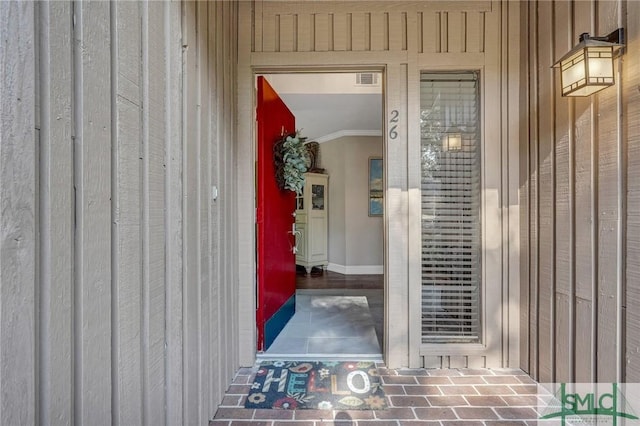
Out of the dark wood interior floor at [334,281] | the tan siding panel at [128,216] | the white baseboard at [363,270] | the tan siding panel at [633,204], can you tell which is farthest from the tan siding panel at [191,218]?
the white baseboard at [363,270]

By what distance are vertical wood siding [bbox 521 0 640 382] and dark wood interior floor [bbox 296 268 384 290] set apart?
265 centimetres

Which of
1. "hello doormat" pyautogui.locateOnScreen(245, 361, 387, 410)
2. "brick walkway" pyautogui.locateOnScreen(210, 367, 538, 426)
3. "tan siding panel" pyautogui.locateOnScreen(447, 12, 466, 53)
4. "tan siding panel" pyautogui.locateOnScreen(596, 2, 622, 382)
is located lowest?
"brick walkway" pyautogui.locateOnScreen(210, 367, 538, 426)

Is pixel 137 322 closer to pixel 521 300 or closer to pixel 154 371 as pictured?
pixel 154 371

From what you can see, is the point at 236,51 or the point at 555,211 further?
the point at 236,51

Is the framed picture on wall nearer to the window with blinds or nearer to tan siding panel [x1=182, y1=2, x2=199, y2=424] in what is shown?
the window with blinds

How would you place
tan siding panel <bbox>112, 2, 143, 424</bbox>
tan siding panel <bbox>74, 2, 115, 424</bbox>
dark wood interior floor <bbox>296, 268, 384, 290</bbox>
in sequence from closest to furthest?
tan siding panel <bbox>74, 2, 115, 424</bbox>, tan siding panel <bbox>112, 2, 143, 424</bbox>, dark wood interior floor <bbox>296, 268, 384, 290</bbox>

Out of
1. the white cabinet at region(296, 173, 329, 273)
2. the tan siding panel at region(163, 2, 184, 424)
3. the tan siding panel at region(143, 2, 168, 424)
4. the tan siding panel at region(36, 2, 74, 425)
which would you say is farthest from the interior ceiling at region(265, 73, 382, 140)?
the tan siding panel at region(36, 2, 74, 425)

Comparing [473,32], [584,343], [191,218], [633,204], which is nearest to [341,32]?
[473,32]

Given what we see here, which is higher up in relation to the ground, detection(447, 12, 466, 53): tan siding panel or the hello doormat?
detection(447, 12, 466, 53): tan siding panel

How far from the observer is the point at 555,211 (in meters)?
1.95

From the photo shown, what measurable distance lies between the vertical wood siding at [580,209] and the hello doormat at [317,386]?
46.1 inches

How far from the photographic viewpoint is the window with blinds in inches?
94.5

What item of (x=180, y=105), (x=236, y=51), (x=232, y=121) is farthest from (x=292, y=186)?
(x=180, y=105)

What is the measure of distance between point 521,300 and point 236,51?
2847 millimetres
